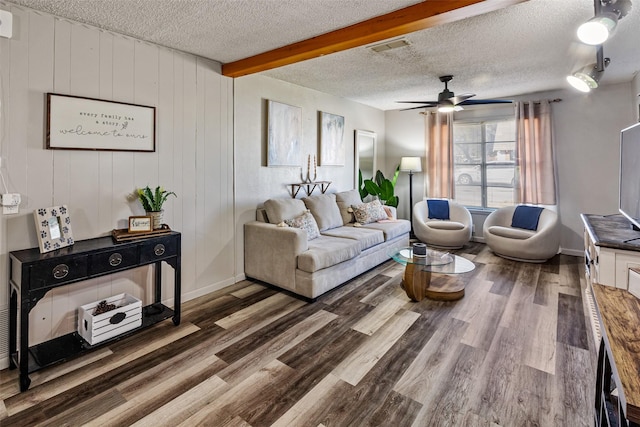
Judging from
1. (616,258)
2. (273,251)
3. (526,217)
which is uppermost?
(526,217)

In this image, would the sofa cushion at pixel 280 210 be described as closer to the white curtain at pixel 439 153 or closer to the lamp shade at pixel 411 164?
the lamp shade at pixel 411 164

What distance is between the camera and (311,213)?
166 inches

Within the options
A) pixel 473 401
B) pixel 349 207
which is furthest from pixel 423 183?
pixel 473 401

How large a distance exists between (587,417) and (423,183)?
4925 mm

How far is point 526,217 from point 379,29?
12.6ft

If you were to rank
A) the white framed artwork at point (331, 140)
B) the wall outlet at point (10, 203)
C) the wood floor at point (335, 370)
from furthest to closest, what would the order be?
the white framed artwork at point (331, 140)
the wall outlet at point (10, 203)
the wood floor at point (335, 370)

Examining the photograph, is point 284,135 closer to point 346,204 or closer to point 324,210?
point 324,210

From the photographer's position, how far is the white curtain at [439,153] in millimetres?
5801

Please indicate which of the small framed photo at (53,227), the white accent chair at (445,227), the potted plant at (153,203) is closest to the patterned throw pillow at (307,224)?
the potted plant at (153,203)

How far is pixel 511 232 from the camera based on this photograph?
4648mm

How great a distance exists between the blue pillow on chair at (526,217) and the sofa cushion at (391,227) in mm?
1596

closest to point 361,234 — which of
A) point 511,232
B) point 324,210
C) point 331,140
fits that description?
point 324,210

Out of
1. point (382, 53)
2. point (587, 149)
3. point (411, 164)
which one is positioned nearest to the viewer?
point (382, 53)

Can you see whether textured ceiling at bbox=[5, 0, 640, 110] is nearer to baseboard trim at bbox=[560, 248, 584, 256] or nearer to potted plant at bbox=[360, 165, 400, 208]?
potted plant at bbox=[360, 165, 400, 208]
